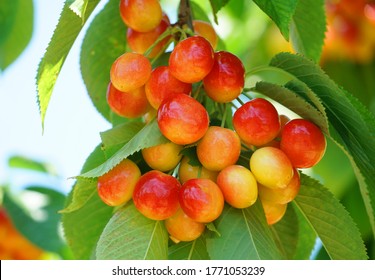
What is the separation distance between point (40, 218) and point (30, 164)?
598 mm

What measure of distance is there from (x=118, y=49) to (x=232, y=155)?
0.60 metres

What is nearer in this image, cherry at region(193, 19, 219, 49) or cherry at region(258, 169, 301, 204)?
cherry at region(258, 169, 301, 204)

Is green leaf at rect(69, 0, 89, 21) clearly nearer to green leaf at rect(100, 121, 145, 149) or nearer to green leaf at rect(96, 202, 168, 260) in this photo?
green leaf at rect(100, 121, 145, 149)

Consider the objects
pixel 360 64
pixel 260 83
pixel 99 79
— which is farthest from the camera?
pixel 360 64

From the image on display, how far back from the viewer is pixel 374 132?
1283 millimetres

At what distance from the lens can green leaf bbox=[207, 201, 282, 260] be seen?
3.96 ft

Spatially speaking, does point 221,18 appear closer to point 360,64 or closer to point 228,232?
point 360,64

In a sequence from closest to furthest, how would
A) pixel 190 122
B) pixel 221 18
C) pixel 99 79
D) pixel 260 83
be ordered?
pixel 190 122 → pixel 260 83 → pixel 99 79 → pixel 221 18

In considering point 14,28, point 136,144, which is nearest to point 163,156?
point 136,144

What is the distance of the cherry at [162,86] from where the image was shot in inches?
49.9

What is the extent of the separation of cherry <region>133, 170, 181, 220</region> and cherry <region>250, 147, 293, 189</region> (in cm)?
15

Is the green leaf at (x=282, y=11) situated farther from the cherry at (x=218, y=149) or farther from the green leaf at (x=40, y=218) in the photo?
the green leaf at (x=40, y=218)

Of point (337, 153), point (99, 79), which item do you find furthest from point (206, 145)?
point (337, 153)

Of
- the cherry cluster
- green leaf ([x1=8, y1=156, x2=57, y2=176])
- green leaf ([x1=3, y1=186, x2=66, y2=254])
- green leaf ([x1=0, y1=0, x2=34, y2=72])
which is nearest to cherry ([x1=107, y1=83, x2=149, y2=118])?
the cherry cluster
